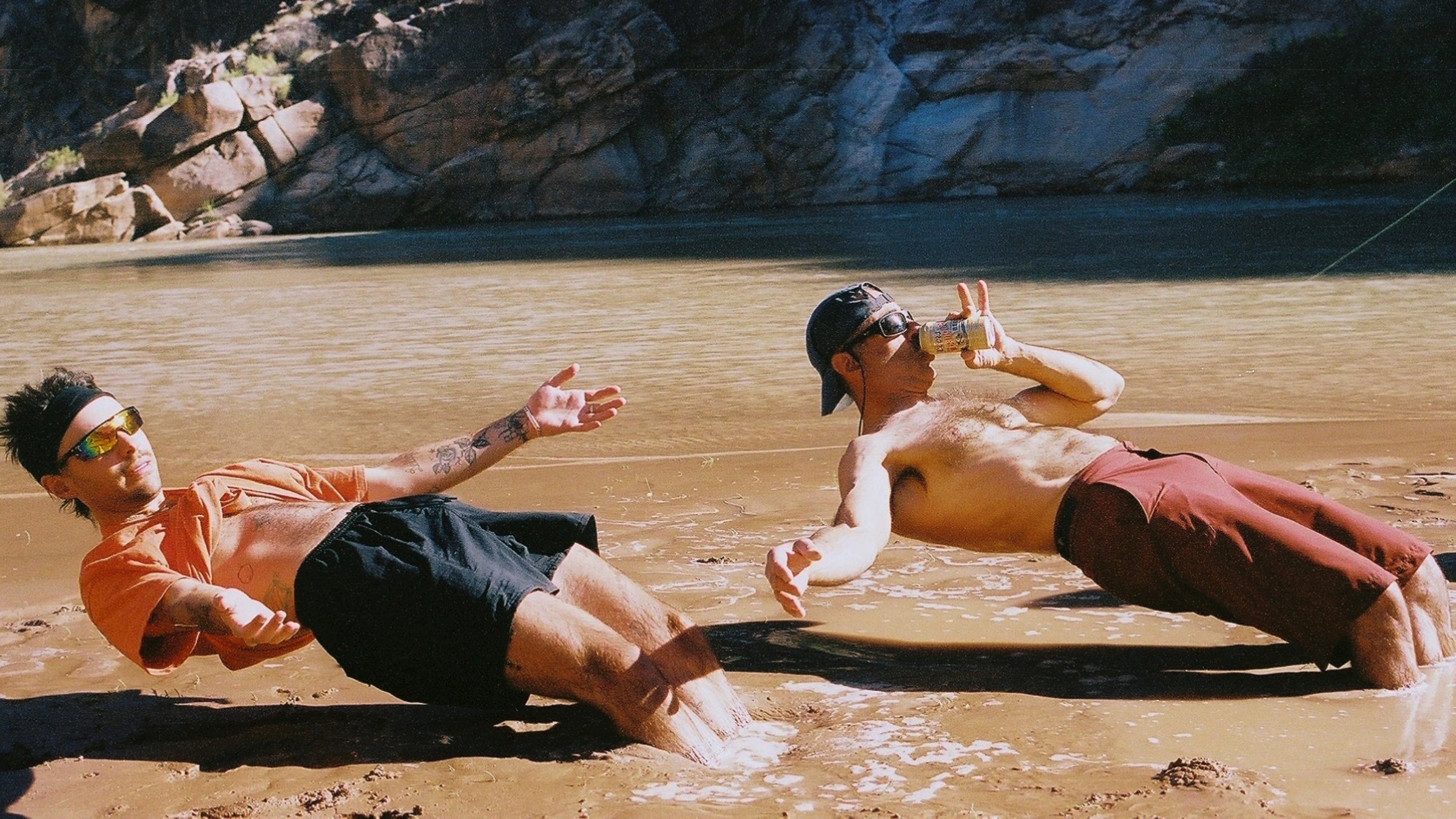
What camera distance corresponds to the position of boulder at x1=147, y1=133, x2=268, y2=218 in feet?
105

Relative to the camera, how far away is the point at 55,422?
3129 mm

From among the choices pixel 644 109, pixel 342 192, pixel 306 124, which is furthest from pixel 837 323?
pixel 306 124

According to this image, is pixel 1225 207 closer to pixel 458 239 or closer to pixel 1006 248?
pixel 1006 248

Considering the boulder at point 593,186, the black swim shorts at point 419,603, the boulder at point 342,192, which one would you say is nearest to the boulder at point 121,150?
the boulder at point 342,192

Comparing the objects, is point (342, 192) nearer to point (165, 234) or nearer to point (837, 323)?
point (165, 234)

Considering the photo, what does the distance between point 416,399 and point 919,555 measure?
4112 millimetres

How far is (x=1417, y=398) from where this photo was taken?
6805 millimetres

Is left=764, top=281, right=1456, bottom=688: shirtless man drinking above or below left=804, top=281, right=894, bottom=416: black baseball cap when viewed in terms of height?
below

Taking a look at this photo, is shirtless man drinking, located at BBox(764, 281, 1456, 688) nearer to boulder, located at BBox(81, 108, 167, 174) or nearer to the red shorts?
the red shorts

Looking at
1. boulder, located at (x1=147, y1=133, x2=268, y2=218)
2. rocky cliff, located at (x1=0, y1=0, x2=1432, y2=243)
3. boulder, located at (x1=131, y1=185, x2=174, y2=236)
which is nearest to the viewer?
boulder, located at (x1=131, y1=185, x2=174, y2=236)

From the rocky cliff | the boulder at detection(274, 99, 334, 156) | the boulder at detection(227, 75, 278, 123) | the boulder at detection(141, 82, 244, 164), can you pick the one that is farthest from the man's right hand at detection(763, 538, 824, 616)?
the boulder at detection(227, 75, 278, 123)

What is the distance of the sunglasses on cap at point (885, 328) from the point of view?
12.4ft

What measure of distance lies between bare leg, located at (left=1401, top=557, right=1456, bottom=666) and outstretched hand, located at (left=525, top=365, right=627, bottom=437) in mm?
1912

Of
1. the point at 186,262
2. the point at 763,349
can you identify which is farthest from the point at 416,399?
the point at 186,262
